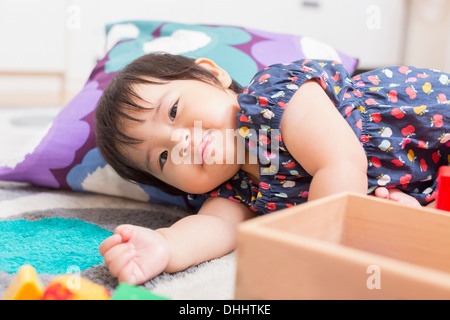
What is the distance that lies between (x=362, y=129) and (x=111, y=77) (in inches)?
24.2

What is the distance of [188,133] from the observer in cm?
76

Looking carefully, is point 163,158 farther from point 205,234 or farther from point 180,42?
point 180,42

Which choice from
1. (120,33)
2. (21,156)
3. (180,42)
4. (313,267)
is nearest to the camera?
(313,267)

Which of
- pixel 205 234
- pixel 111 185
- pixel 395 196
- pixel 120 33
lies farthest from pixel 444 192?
pixel 120 33

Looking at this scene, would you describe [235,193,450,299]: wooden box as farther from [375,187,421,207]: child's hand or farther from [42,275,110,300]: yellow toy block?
[375,187,421,207]: child's hand

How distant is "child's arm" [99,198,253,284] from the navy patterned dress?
0.38 feet

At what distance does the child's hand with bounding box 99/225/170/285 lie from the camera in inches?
22.6

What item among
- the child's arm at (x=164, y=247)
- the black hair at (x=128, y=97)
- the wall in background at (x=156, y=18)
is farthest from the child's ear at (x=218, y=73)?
the wall in background at (x=156, y=18)

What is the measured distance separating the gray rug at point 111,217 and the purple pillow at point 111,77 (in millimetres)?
30

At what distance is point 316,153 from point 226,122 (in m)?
0.17

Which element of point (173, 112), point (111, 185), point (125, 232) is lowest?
point (111, 185)

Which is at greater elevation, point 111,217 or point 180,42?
point 180,42

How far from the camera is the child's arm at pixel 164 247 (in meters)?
0.58
